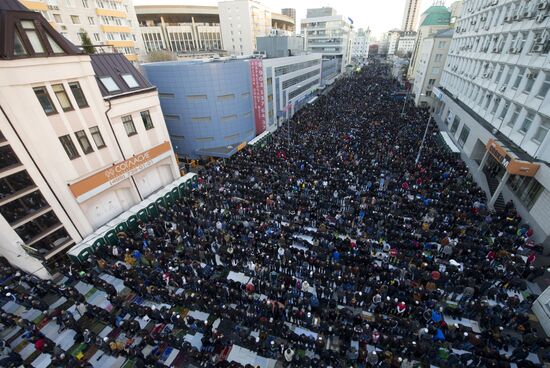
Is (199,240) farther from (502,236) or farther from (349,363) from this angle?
(502,236)

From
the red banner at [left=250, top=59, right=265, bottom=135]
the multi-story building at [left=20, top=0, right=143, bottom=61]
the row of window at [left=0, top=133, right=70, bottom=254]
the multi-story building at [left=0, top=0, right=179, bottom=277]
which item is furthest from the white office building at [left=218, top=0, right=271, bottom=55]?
the row of window at [left=0, top=133, right=70, bottom=254]

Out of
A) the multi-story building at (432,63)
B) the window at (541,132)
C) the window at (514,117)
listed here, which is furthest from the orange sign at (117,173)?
the multi-story building at (432,63)

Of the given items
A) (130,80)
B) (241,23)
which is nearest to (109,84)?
(130,80)

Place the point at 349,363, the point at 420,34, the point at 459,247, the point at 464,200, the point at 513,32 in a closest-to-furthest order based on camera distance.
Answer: the point at 349,363, the point at 459,247, the point at 464,200, the point at 513,32, the point at 420,34

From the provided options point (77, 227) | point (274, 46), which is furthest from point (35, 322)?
point (274, 46)

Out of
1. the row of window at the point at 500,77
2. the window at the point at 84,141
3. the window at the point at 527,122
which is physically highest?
the row of window at the point at 500,77

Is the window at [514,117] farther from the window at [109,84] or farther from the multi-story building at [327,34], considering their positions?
the multi-story building at [327,34]
